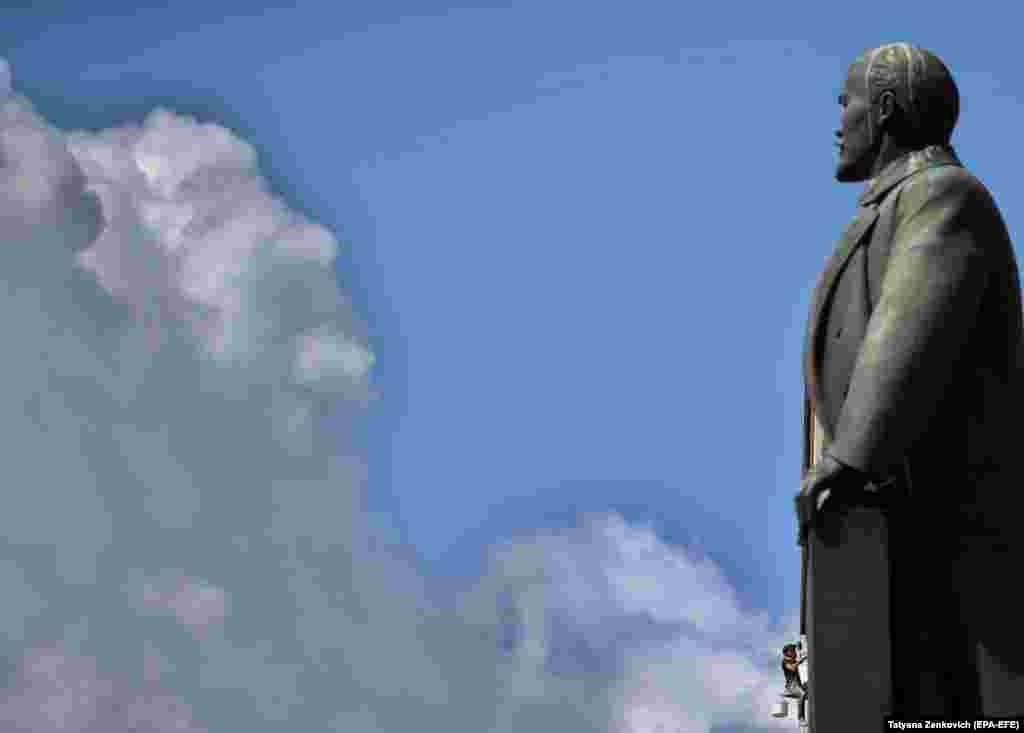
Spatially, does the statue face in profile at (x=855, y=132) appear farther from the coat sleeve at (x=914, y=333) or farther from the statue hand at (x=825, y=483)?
the statue hand at (x=825, y=483)

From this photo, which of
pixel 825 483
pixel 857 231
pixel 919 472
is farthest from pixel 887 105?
pixel 825 483

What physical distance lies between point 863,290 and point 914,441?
106 cm

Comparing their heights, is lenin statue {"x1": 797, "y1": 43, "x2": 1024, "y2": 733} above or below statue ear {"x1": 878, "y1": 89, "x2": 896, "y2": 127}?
below

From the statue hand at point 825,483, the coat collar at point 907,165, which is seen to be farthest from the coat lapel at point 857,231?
the statue hand at point 825,483

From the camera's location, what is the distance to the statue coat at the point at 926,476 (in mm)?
10555

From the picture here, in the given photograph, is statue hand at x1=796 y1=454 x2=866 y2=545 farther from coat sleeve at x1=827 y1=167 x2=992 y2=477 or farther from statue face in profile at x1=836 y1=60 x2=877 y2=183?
statue face in profile at x1=836 y1=60 x2=877 y2=183

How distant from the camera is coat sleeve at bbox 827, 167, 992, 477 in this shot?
10.6 m

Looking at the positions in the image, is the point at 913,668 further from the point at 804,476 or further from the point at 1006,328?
the point at 1006,328

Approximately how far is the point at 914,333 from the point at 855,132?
1736mm

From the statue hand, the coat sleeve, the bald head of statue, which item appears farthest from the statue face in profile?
the statue hand

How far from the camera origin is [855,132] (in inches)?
469

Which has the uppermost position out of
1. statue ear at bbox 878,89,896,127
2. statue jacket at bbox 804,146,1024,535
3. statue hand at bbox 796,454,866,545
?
statue ear at bbox 878,89,896,127

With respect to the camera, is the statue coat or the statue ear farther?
the statue ear

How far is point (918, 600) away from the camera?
1085 centimetres
